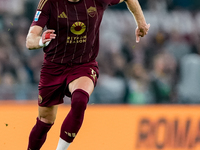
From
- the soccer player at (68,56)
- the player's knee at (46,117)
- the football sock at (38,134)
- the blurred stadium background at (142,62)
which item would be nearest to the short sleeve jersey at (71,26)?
the soccer player at (68,56)

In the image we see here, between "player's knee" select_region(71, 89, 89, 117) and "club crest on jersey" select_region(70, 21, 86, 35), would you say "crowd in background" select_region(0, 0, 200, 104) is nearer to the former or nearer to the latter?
"club crest on jersey" select_region(70, 21, 86, 35)

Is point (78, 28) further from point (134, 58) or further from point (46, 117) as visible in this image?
point (134, 58)

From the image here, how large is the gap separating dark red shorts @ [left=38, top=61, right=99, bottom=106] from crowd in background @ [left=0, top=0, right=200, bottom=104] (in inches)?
124

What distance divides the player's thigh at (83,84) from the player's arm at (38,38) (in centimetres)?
62

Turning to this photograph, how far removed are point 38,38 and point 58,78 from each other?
684 mm

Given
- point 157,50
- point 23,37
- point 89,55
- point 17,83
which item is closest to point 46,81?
point 89,55

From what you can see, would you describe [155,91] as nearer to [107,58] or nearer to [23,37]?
[107,58]

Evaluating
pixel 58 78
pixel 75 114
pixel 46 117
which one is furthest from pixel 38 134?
pixel 75 114

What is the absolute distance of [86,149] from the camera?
5.80 metres

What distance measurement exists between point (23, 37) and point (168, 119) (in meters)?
3.68

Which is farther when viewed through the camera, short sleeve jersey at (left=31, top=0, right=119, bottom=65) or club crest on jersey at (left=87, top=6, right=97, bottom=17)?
club crest on jersey at (left=87, top=6, right=97, bottom=17)

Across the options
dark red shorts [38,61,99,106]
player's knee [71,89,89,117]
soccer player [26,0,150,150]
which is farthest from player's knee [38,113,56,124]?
player's knee [71,89,89,117]

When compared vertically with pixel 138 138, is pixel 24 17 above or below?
above

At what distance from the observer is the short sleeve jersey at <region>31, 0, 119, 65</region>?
431 centimetres
